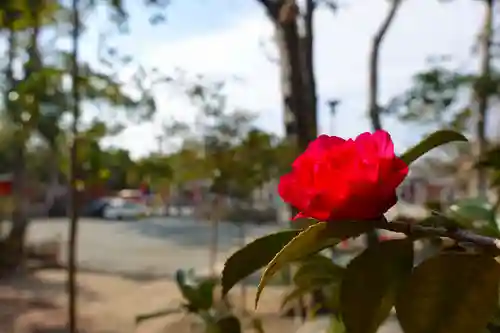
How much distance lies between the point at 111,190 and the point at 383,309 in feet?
4.64

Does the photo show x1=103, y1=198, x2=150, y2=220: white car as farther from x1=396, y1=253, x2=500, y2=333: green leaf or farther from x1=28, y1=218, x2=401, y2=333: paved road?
x1=396, y1=253, x2=500, y2=333: green leaf

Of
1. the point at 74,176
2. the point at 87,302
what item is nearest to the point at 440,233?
the point at 74,176

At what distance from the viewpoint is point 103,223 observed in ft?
7.50

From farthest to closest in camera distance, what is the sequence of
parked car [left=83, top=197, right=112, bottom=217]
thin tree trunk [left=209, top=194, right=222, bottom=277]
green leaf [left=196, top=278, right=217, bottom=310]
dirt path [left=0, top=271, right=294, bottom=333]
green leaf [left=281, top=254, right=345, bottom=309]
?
parked car [left=83, top=197, right=112, bottom=217]
thin tree trunk [left=209, top=194, right=222, bottom=277]
dirt path [left=0, top=271, right=294, bottom=333]
green leaf [left=196, top=278, right=217, bottom=310]
green leaf [left=281, top=254, right=345, bottom=309]

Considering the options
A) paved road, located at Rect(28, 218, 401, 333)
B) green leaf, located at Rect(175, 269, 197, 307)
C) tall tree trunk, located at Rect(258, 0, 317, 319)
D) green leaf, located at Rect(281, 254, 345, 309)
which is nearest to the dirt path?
paved road, located at Rect(28, 218, 401, 333)

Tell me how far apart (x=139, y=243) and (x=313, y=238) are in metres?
2.19

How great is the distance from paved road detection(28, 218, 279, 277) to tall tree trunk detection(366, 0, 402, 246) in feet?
3.05

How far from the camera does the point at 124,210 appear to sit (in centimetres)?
225

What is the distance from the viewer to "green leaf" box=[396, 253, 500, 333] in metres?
0.21

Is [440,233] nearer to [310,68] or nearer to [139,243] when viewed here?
[310,68]

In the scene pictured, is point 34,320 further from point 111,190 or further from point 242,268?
point 242,268

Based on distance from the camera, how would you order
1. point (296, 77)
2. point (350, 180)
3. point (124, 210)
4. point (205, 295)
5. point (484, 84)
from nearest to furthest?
1. point (350, 180)
2. point (205, 295)
3. point (296, 77)
4. point (484, 84)
5. point (124, 210)

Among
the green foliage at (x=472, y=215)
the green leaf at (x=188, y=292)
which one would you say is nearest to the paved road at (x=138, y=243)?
the green leaf at (x=188, y=292)

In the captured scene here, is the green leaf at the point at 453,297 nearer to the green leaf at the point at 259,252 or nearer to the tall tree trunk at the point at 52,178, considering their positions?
the green leaf at the point at 259,252
